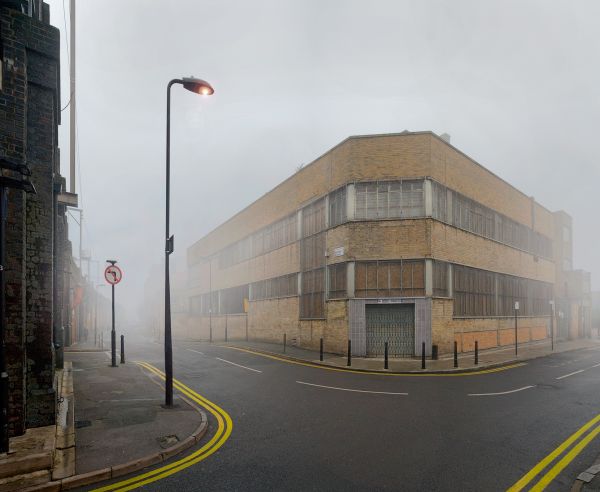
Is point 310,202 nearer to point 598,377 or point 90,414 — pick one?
point 598,377

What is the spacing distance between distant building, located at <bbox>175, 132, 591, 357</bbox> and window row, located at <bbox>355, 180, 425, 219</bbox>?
5 cm

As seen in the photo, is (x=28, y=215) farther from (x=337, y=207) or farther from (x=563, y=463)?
(x=337, y=207)

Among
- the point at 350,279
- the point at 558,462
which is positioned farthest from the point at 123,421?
the point at 350,279

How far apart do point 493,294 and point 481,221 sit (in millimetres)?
4932

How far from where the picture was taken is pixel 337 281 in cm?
2244

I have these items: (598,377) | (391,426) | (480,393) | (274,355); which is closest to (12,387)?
(391,426)

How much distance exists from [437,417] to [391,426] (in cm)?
135

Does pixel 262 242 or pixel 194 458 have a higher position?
pixel 262 242

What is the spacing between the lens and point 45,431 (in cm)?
694

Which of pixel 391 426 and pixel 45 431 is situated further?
pixel 391 426

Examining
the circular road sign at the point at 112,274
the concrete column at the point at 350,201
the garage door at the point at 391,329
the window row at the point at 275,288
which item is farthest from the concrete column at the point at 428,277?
the circular road sign at the point at 112,274

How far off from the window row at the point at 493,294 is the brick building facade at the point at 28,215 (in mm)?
20080

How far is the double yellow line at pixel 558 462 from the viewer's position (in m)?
5.36

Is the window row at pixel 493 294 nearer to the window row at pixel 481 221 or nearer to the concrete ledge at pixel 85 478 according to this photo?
the window row at pixel 481 221
